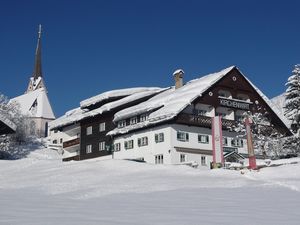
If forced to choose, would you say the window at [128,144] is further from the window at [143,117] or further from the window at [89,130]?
the window at [89,130]

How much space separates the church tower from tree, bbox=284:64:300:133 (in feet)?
346

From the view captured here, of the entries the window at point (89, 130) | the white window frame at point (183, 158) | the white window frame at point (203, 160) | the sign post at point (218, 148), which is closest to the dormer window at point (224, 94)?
the white window frame at point (203, 160)

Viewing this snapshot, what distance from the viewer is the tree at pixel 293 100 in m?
41.9

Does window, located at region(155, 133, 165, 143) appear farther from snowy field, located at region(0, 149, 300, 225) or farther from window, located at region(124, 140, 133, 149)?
snowy field, located at region(0, 149, 300, 225)

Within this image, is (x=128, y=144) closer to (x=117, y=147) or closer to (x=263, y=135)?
(x=117, y=147)

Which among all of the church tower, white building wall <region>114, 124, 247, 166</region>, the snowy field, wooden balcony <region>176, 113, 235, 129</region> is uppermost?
the church tower

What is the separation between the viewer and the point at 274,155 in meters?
49.2

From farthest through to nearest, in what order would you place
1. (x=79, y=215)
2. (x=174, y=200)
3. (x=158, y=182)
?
(x=158, y=182) → (x=174, y=200) → (x=79, y=215)

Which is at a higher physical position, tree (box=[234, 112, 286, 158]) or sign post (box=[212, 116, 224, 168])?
tree (box=[234, 112, 286, 158])

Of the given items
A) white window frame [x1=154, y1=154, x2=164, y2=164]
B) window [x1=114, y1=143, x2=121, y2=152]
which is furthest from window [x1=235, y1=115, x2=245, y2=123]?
window [x1=114, y1=143, x2=121, y2=152]

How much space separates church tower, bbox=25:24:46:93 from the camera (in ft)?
462

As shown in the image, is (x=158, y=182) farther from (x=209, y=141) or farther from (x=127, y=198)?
(x=209, y=141)

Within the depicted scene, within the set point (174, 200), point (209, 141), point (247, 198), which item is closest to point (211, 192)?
point (247, 198)

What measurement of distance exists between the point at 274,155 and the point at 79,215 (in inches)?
1663
